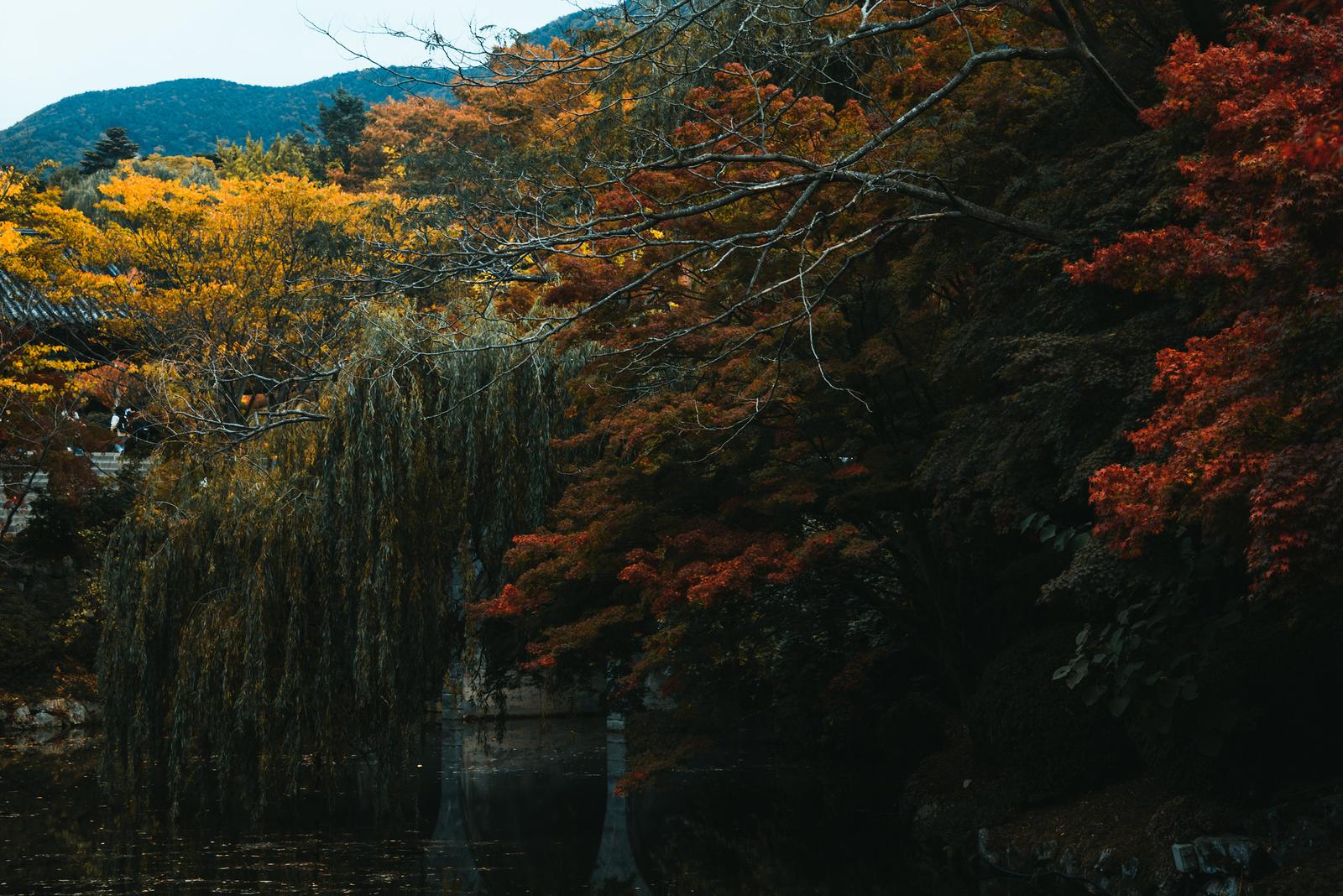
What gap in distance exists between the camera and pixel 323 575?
42.3ft

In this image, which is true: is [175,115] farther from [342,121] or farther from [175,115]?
[342,121]

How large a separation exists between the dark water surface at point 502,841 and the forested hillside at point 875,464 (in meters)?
0.71

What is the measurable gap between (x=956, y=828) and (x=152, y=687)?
8567mm

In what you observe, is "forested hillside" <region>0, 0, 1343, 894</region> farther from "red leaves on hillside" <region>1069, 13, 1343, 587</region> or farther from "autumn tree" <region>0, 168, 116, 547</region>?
"autumn tree" <region>0, 168, 116, 547</region>

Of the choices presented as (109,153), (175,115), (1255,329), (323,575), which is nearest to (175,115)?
(175,115)

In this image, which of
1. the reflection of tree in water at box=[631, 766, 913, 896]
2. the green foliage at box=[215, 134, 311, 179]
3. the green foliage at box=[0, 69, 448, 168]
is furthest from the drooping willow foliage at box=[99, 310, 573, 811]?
the green foliage at box=[0, 69, 448, 168]

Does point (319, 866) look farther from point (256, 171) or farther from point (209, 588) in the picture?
point (256, 171)

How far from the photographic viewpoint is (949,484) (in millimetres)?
9805

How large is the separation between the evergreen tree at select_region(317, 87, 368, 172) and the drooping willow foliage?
125 ft

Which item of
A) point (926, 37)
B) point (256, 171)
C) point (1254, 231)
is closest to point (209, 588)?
point (926, 37)

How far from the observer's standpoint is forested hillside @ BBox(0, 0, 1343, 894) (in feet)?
23.6

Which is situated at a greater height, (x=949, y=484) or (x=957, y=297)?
(x=957, y=297)

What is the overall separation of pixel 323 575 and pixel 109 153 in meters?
48.4

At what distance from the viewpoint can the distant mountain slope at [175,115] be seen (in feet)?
320
